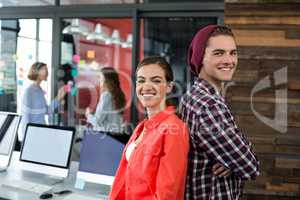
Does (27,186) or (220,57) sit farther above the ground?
(220,57)

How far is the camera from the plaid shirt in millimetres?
1265

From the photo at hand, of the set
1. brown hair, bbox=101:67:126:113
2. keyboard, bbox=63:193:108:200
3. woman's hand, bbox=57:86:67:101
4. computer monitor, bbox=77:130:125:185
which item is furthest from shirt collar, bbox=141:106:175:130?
woman's hand, bbox=57:86:67:101

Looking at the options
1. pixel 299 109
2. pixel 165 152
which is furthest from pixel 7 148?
pixel 299 109

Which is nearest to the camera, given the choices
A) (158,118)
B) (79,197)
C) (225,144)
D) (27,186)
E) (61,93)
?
(225,144)

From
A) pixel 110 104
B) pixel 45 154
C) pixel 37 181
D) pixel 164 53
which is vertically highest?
pixel 164 53

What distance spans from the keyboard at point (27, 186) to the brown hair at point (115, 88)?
1.91m

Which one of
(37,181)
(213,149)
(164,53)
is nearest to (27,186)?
(37,181)

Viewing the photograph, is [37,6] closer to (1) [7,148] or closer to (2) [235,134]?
(1) [7,148]

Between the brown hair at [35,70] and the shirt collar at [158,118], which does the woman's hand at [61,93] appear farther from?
the shirt collar at [158,118]

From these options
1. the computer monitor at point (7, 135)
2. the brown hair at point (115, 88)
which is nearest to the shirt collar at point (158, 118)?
the computer monitor at point (7, 135)

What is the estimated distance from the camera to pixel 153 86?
1.44 m

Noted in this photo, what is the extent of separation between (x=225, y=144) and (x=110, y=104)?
120 inches

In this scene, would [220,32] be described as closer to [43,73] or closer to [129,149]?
[129,149]

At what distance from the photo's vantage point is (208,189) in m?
1.30
